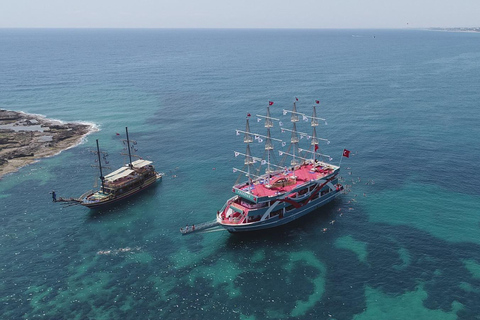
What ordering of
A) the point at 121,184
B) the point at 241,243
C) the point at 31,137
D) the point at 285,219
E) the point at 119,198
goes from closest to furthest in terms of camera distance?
the point at 241,243, the point at 285,219, the point at 119,198, the point at 121,184, the point at 31,137

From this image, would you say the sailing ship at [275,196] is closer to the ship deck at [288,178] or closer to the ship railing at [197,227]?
the ship deck at [288,178]

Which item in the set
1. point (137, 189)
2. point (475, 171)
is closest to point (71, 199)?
point (137, 189)

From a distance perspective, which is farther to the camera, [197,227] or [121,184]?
[121,184]

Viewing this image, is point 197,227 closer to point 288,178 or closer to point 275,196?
point 275,196

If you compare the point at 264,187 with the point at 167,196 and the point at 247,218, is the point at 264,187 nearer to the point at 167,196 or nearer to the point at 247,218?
the point at 247,218

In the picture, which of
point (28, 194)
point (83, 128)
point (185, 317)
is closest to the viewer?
point (185, 317)

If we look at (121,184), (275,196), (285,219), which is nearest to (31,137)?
(121,184)

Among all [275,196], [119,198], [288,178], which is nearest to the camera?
[275,196]

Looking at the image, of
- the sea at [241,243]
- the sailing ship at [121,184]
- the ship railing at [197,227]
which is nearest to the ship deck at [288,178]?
the sea at [241,243]
